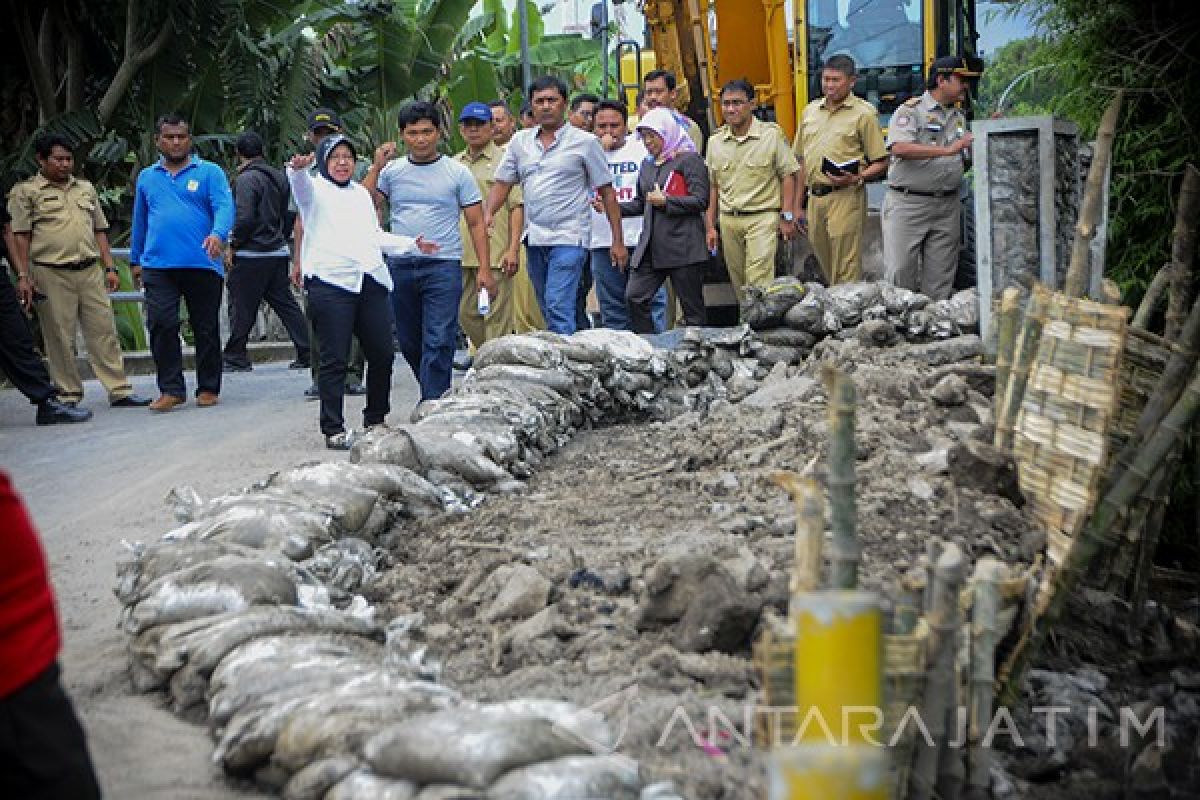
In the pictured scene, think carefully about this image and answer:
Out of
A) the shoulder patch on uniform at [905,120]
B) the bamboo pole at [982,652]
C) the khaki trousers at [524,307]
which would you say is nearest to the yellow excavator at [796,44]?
the shoulder patch on uniform at [905,120]

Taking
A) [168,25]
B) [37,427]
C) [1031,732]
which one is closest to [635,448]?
[1031,732]

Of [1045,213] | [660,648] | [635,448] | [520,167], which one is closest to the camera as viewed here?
[660,648]

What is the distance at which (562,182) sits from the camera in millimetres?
9148

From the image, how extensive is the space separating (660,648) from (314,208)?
4.36 m

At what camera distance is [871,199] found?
12.6m

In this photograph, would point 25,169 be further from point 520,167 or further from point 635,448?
point 635,448

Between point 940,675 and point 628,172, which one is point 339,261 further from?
point 940,675

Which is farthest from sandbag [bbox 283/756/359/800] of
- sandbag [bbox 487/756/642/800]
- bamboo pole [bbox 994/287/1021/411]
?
bamboo pole [bbox 994/287/1021/411]

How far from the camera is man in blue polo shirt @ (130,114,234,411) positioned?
991 cm

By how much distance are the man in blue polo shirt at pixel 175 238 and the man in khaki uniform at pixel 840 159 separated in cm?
412

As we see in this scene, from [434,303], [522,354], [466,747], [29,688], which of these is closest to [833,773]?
[466,747]

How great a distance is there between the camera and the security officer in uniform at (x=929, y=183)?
9.65 meters

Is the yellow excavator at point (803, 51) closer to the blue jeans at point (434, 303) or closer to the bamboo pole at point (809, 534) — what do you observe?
the blue jeans at point (434, 303)

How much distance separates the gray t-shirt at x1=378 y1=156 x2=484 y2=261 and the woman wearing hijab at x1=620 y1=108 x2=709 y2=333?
1.68 metres
